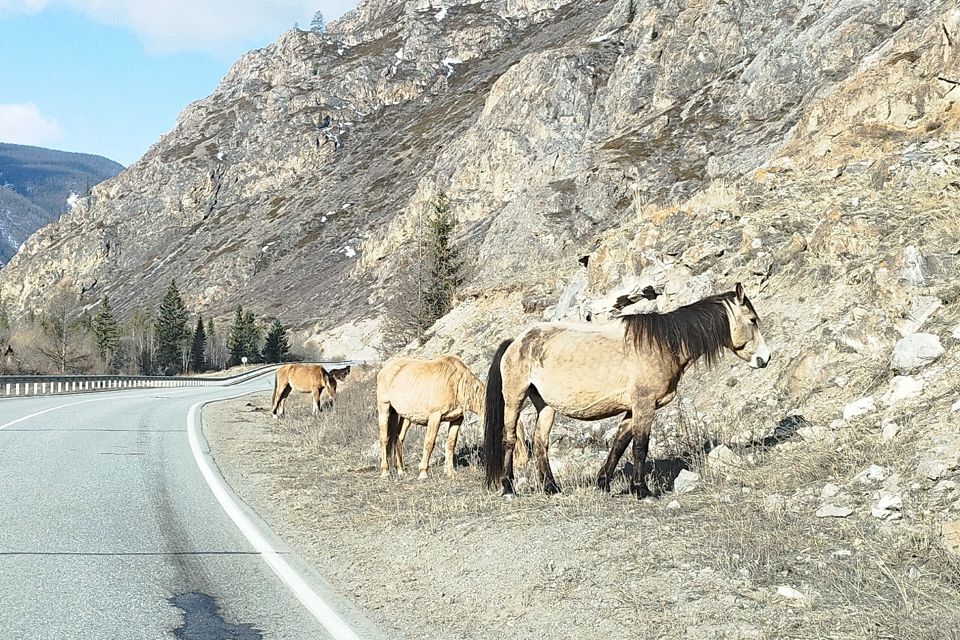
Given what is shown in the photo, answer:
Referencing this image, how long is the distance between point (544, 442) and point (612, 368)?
1.32m

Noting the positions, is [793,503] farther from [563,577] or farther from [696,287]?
[696,287]

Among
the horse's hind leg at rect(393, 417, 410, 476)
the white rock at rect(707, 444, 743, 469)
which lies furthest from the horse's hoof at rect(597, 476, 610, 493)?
the horse's hind leg at rect(393, 417, 410, 476)

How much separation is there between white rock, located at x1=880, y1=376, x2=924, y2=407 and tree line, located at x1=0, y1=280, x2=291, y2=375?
302 ft

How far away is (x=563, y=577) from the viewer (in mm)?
5922

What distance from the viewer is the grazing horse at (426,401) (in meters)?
11.1

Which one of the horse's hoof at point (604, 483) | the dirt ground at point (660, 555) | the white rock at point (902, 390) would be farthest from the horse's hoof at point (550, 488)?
the white rock at point (902, 390)

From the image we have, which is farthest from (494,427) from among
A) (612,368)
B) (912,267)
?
(912,267)

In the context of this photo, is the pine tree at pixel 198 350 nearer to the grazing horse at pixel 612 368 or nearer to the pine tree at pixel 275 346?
the pine tree at pixel 275 346

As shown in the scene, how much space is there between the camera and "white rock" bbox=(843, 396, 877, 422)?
27.7 feet

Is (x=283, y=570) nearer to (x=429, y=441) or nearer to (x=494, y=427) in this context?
(x=494, y=427)

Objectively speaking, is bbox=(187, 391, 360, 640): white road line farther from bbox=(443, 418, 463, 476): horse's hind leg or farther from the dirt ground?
bbox=(443, 418, 463, 476): horse's hind leg

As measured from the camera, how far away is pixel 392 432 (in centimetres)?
1170

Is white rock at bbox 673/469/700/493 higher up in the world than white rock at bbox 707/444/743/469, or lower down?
lower down

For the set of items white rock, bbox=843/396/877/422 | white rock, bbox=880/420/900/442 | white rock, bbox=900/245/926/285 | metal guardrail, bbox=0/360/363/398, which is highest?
white rock, bbox=900/245/926/285
